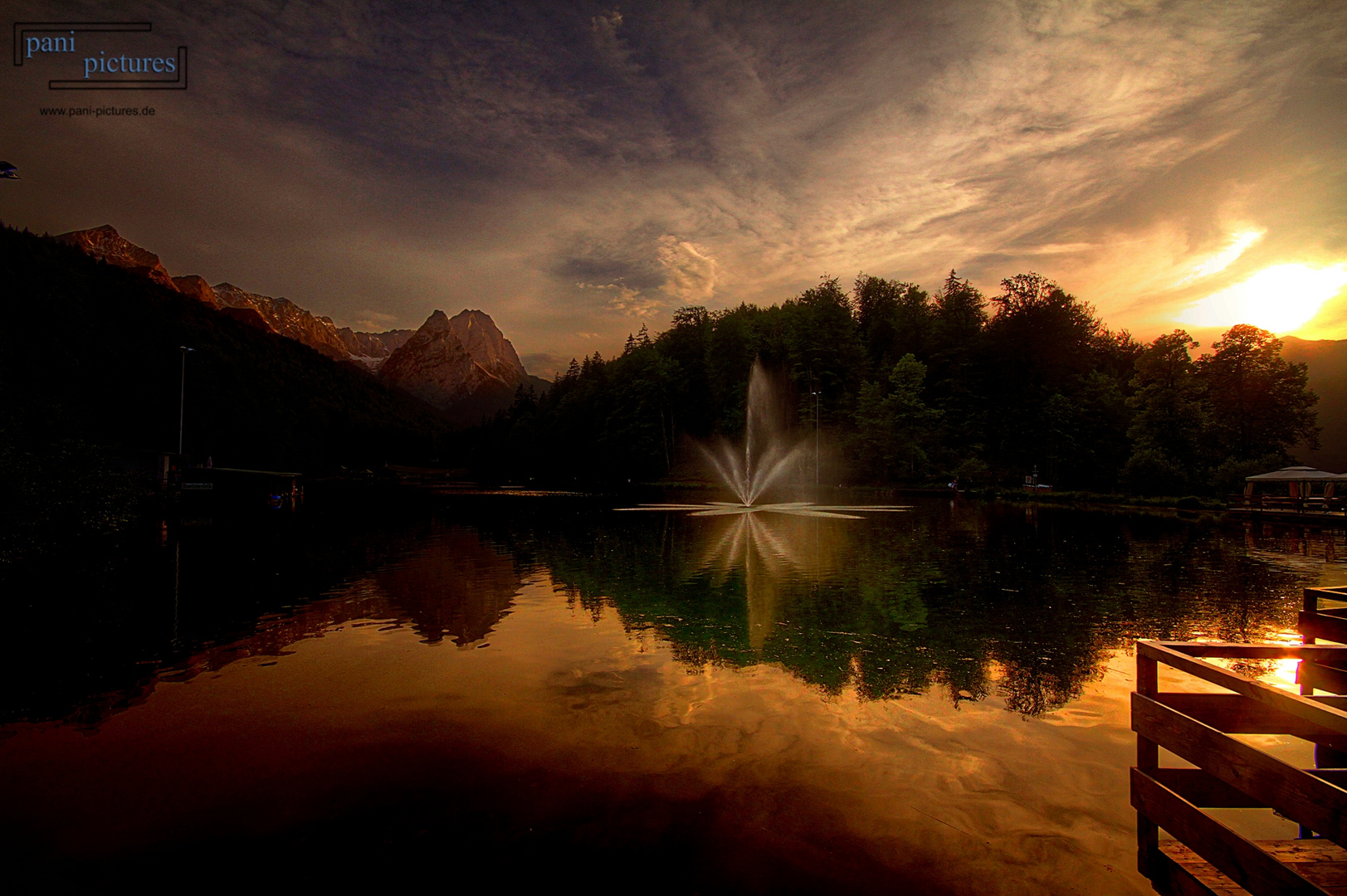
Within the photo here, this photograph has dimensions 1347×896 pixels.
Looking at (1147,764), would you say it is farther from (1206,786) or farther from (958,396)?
(958,396)

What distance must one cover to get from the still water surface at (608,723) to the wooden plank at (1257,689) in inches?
73.1

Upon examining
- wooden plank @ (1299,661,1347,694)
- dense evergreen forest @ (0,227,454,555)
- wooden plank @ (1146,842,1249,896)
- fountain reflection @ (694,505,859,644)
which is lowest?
→ fountain reflection @ (694,505,859,644)

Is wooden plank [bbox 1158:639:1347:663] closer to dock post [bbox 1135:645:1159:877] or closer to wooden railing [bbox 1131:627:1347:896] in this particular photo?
wooden railing [bbox 1131:627:1347:896]

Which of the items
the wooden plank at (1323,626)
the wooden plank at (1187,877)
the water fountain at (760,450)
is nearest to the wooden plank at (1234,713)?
the wooden plank at (1187,877)

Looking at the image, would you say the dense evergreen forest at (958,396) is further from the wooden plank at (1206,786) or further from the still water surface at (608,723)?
the wooden plank at (1206,786)

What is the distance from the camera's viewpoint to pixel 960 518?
38.0m

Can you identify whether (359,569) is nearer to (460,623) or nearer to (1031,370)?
(460,623)

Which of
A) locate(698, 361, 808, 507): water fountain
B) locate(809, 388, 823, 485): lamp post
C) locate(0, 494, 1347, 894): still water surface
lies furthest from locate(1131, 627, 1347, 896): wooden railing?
locate(698, 361, 808, 507): water fountain

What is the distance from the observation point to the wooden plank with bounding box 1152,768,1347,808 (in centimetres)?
446

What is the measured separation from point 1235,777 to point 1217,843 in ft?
1.58

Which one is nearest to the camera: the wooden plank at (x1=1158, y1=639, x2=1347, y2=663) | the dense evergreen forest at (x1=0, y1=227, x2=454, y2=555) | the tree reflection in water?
the wooden plank at (x1=1158, y1=639, x2=1347, y2=663)

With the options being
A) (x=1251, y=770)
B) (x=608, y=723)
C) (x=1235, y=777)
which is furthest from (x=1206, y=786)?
(x=608, y=723)

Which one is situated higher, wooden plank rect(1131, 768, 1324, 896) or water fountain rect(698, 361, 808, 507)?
water fountain rect(698, 361, 808, 507)

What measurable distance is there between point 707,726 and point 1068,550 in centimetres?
2151
